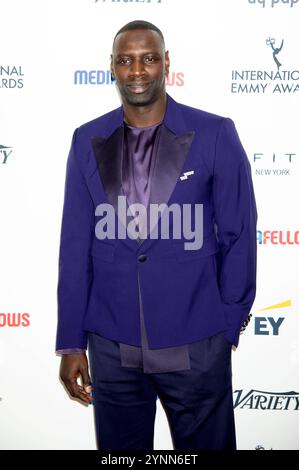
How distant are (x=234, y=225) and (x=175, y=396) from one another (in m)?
0.58

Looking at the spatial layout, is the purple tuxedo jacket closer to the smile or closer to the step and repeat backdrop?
the smile

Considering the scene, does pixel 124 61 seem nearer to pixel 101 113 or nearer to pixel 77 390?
pixel 101 113

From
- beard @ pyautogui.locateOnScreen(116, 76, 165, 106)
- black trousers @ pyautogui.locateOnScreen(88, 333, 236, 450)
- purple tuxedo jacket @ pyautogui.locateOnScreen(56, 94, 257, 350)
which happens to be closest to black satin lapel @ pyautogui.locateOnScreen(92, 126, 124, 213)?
purple tuxedo jacket @ pyautogui.locateOnScreen(56, 94, 257, 350)

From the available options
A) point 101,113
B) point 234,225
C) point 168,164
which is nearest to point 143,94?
point 168,164

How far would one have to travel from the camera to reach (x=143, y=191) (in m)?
1.55

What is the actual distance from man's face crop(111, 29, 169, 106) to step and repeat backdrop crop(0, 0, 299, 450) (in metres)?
0.54

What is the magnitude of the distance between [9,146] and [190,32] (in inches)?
35.3

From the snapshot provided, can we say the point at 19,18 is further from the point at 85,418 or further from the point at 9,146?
the point at 85,418

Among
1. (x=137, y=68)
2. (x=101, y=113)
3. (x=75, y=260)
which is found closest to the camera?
(x=137, y=68)

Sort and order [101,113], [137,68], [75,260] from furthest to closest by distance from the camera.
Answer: [101,113] < [75,260] < [137,68]

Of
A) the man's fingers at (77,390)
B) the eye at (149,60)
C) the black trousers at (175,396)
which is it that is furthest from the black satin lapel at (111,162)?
the man's fingers at (77,390)

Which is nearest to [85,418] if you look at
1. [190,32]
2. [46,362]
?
[46,362]
